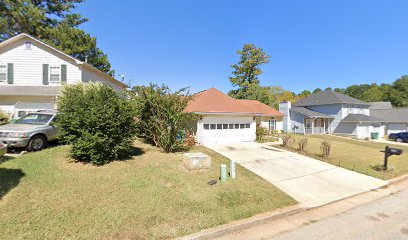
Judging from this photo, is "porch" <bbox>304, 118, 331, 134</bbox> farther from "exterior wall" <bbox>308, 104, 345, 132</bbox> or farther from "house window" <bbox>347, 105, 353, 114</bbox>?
"house window" <bbox>347, 105, 353, 114</bbox>

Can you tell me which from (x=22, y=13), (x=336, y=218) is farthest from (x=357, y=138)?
(x=22, y=13)

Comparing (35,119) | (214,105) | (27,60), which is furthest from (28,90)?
(214,105)

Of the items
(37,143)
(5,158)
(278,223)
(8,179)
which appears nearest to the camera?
(278,223)

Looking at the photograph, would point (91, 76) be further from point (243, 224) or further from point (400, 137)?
point (400, 137)

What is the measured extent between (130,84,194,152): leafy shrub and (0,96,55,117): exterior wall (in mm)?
7482

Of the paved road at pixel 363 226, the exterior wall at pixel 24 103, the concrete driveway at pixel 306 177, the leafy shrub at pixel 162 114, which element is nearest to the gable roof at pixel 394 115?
the concrete driveway at pixel 306 177

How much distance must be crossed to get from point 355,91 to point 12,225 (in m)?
114

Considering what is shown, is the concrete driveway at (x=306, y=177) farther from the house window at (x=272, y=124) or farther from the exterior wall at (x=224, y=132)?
the house window at (x=272, y=124)

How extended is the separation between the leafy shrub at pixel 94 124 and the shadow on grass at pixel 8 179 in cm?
179

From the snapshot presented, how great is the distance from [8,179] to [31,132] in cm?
345

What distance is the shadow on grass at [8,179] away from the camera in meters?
5.58

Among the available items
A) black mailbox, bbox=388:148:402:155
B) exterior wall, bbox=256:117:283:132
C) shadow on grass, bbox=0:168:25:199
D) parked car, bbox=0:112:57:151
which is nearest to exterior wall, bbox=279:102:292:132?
exterior wall, bbox=256:117:283:132

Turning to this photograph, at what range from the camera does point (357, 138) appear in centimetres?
3012

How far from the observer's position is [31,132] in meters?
8.88
